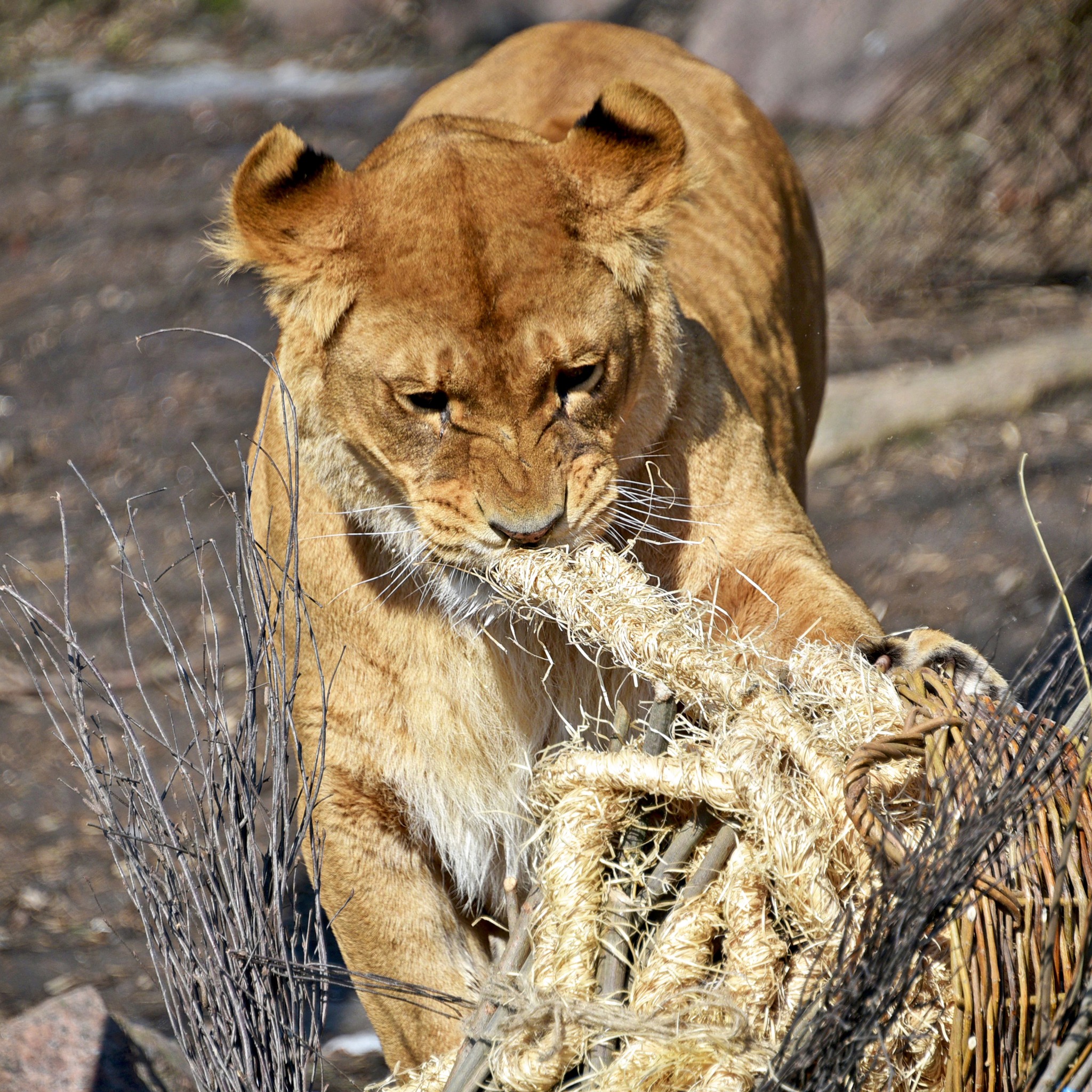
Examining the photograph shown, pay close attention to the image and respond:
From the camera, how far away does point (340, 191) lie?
90.1 inches

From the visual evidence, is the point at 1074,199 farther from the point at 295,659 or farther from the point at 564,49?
the point at 295,659

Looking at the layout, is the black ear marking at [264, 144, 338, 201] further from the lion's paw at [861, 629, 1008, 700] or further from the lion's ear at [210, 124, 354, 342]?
the lion's paw at [861, 629, 1008, 700]

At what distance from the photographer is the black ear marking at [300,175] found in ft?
7.44

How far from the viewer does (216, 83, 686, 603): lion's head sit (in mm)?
2070

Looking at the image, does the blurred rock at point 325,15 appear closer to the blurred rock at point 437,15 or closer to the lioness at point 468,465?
the blurred rock at point 437,15

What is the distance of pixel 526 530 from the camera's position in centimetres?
200

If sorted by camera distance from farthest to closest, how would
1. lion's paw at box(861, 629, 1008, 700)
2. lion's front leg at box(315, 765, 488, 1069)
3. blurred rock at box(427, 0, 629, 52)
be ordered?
blurred rock at box(427, 0, 629, 52) < lion's front leg at box(315, 765, 488, 1069) < lion's paw at box(861, 629, 1008, 700)

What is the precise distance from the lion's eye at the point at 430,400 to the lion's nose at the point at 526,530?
23 centimetres

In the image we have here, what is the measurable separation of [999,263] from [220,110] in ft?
18.5

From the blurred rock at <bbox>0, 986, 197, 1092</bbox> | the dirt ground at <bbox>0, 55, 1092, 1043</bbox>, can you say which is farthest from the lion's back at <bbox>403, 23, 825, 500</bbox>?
the blurred rock at <bbox>0, 986, 197, 1092</bbox>

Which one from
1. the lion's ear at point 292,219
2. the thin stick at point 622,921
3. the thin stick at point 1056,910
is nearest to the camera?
the thin stick at point 1056,910

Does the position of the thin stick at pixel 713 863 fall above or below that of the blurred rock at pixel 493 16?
below

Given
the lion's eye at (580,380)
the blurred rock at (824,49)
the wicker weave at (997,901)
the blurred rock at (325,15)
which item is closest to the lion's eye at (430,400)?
the lion's eye at (580,380)

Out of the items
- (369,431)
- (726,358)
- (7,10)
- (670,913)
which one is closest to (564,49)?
(726,358)
